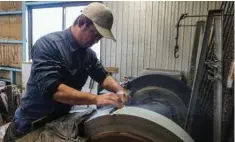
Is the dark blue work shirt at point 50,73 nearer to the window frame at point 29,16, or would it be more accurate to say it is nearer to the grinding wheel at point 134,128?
the grinding wheel at point 134,128

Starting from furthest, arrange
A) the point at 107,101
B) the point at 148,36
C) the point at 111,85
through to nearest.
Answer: the point at 148,36 < the point at 111,85 < the point at 107,101

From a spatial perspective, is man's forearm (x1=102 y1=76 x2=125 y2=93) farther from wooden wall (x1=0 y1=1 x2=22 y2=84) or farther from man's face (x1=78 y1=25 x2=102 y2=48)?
wooden wall (x1=0 y1=1 x2=22 y2=84)

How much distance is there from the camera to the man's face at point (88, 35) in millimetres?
1256

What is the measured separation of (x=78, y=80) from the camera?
4.38 ft

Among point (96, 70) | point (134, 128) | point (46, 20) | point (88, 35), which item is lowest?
point (134, 128)

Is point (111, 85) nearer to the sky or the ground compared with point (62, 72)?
nearer to the ground

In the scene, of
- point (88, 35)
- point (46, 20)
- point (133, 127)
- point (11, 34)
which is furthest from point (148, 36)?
point (11, 34)

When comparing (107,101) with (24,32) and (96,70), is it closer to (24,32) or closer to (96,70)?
(96,70)

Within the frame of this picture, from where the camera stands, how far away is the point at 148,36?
3.35 m

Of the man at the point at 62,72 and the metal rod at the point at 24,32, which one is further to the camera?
the metal rod at the point at 24,32

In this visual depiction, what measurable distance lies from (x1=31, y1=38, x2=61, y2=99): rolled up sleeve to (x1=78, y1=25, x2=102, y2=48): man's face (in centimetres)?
18

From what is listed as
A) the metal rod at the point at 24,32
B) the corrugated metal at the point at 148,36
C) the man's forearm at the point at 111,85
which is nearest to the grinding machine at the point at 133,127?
the man's forearm at the point at 111,85

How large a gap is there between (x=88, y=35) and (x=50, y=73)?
321mm

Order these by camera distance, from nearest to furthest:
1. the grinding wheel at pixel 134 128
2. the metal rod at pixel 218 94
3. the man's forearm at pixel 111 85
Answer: the grinding wheel at pixel 134 128, the metal rod at pixel 218 94, the man's forearm at pixel 111 85
